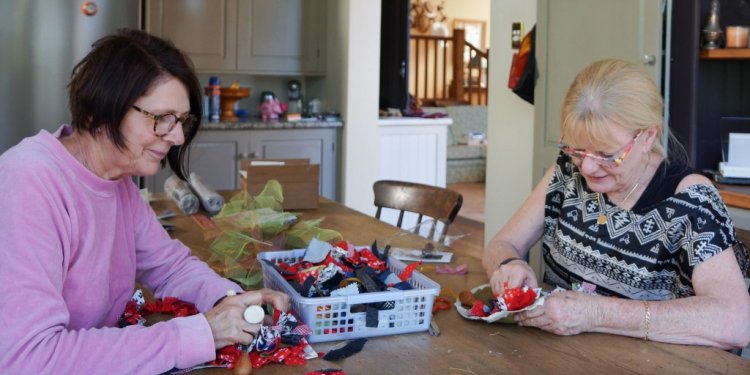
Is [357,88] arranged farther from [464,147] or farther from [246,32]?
[464,147]

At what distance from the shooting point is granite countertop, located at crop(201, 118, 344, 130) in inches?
190

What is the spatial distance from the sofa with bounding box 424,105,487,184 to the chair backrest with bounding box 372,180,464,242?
251 inches

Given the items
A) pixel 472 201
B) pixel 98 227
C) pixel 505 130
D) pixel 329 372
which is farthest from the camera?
pixel 472 201

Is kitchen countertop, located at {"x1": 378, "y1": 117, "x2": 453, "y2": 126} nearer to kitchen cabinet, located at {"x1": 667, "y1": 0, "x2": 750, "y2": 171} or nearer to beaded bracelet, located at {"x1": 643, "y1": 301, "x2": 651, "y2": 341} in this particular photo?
kitchen cabinet, located at {"x1": 667, "y1": 0, "x2": 750, "y2": 171}

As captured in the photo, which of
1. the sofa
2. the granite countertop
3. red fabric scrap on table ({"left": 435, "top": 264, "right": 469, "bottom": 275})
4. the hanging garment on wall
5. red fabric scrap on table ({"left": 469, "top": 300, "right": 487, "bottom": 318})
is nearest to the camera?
red fabric scrap on table ({"left": 469, "top": 300, "right": 487, "bottom": 318})

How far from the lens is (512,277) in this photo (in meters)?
1.78

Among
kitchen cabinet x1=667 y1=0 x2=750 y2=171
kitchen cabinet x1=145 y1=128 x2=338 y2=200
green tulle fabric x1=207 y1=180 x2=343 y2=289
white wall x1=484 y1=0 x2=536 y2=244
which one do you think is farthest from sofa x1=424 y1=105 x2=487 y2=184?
green tulle fabric x1=207 y1=180 x2=343 y2=289

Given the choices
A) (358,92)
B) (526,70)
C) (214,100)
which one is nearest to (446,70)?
(358,92)

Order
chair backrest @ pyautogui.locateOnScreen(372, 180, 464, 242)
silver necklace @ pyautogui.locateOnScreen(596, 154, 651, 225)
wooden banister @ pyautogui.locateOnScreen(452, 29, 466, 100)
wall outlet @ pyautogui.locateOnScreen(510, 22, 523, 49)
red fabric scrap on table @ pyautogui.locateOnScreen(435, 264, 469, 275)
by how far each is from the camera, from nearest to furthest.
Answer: silver necklace @ pyautogui.locateOnScreen(596, 154, 651, 225) < red fabric scrap on table @ pyautogui.locateOnScreen(435, 264, 469, 275) < chair backrest @ pyautogui.locateOnScreen(372, 180, 464, 242) < wall outlet @ pyautogui.locateOnScreen(510, 22, 523, 49) < wooden banister @ pyautogui.locateOnScreen(452, 29, 466, 100)

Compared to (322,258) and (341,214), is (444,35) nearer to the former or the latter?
(341,214)

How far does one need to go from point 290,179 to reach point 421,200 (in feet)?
1.56

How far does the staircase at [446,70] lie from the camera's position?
1095 centimetres

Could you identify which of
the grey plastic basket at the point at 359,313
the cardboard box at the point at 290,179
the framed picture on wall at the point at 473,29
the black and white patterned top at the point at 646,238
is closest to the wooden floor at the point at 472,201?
the framed picture on wall at the point at 473,29

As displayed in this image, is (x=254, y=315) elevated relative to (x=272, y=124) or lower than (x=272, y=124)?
lower
